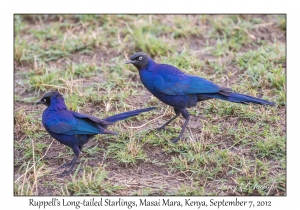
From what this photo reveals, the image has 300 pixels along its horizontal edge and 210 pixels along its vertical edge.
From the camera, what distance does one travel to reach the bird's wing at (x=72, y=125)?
20.7 feet

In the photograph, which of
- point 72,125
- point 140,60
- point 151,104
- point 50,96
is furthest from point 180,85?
point 50,96

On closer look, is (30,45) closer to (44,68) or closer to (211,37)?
(44,68)

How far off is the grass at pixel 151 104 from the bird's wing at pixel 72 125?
1.32 ft

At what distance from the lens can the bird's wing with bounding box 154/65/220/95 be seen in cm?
689

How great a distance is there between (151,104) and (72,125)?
70.0 inches

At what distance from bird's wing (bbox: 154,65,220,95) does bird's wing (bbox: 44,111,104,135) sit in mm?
1019

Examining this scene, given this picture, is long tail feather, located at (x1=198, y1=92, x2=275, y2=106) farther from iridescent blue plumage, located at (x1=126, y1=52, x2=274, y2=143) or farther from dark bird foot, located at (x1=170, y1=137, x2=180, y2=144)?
dark bird foot, located at (x1=170, y1=137, x2=180, y2=144)

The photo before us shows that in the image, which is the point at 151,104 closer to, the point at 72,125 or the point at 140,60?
the point at 140,60

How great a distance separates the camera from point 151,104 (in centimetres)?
784

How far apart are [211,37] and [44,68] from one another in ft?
9.50

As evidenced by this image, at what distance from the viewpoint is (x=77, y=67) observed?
28.8 feet

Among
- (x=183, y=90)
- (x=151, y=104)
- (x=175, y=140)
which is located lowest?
(x=175, y=140)

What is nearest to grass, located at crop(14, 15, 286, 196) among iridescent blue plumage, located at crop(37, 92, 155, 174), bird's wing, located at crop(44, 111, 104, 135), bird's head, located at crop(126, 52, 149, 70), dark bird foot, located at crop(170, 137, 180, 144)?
dark bird foot, located at crop(170, 137, 180, 144)
